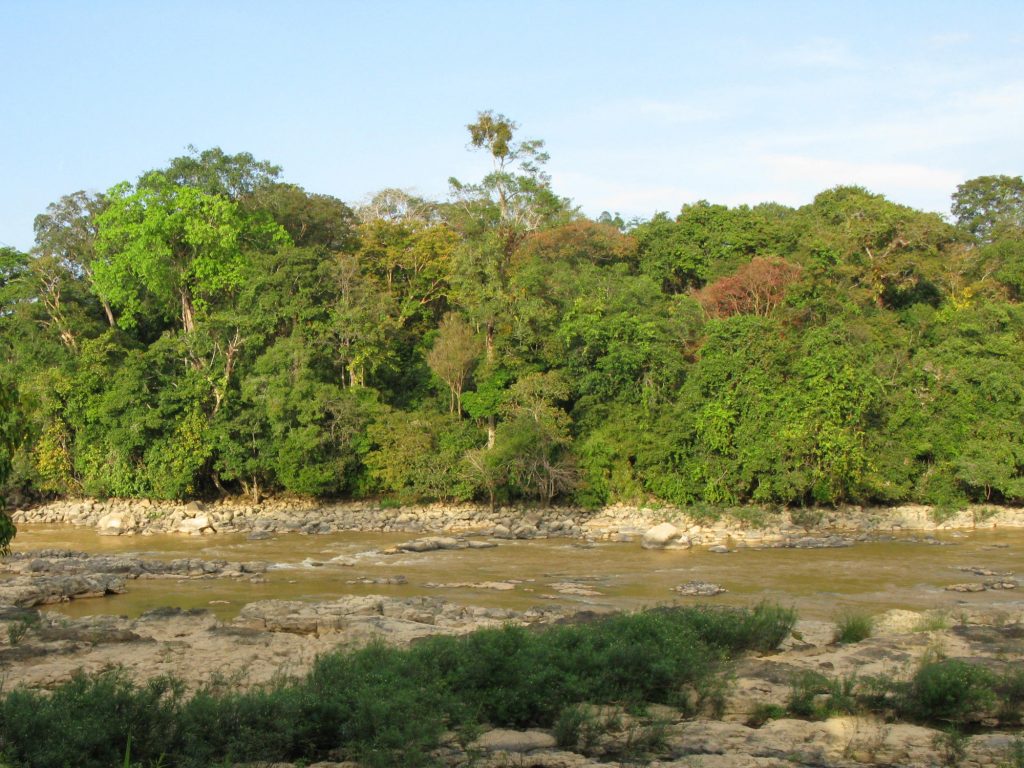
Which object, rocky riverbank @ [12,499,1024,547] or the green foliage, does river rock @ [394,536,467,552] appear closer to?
rocky riverbank @ [12,499,1024,547]

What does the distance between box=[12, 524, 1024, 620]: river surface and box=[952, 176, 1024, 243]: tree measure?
27.1 meters

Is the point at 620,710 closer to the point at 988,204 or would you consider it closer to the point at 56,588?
the point at 56,588

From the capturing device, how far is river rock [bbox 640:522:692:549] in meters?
23.6

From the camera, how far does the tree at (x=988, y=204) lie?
46312 mm

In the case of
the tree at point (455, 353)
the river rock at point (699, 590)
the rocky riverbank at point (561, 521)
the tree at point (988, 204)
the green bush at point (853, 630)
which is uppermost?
the tree at point (988, 204)

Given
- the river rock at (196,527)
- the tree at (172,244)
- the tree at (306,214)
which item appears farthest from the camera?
the tree at (306,214)

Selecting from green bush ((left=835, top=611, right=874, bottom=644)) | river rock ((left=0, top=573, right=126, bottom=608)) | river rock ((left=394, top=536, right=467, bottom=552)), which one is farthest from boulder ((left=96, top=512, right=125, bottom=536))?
green bush ((left=835, top=611, right=874, bottom=644))

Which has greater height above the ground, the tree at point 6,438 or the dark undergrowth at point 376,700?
the tree at point 6,438

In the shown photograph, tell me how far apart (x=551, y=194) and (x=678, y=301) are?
37.4 feet

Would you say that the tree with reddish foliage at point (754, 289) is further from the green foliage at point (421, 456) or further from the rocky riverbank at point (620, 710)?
the rocky riverbank at point (620, 710)

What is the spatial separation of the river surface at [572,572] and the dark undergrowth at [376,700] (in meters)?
5.61

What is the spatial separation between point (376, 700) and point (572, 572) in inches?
521

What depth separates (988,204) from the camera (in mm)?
48250

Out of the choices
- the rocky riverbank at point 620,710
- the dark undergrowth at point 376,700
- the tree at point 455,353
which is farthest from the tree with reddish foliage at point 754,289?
the dark undergrowth at point 376,700
